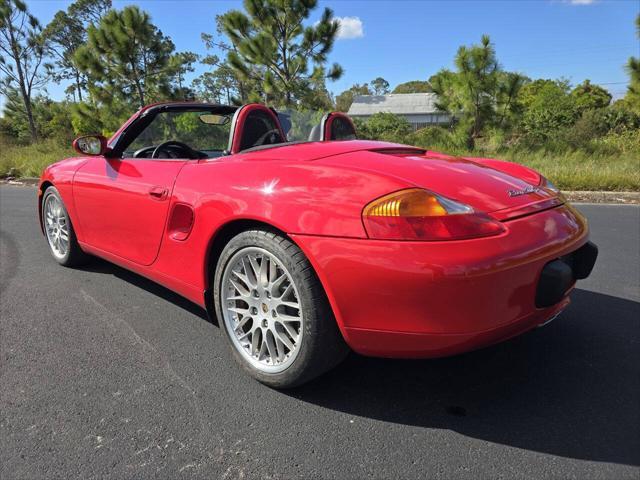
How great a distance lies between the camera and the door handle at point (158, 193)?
2.38 metres

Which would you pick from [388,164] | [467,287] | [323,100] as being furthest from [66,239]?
[323,100]

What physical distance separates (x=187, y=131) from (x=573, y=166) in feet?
31.7

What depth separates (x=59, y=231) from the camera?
3.74 meters

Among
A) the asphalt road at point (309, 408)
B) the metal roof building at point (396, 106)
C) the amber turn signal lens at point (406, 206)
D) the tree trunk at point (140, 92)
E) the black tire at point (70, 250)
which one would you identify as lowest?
the asphalt road at point (309, 408)

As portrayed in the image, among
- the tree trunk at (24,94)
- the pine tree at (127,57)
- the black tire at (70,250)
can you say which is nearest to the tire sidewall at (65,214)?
the black tire at (70,250)

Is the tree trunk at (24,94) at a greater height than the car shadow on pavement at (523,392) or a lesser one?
greater

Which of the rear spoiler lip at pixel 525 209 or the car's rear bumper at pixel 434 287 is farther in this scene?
the rear spoiler lip at pixel 525 209

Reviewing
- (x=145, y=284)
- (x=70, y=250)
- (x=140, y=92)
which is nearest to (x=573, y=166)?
(x=145, y=284)

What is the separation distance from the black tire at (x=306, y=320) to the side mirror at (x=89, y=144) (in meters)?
1.68

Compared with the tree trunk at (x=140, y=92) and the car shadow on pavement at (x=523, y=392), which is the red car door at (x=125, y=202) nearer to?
the car shadow on pavement at (x=523, y=392)

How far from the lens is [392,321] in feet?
5.37

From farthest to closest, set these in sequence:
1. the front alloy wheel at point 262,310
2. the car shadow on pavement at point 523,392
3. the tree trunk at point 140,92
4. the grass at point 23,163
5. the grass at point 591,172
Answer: the tree trunk at point 140,92 → the grass at point 23,163 → the grass at point 591,172 → the front alloy wheel at point 262,310 → the car shadow on pavement at point 523,392

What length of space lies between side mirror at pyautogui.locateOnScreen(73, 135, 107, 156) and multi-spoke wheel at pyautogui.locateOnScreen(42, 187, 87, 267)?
2.15ft

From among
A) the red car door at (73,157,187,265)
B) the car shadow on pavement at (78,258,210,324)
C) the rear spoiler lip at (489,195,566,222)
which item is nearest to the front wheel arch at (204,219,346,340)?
the car shadow on pavement at (78,258,210,324)
